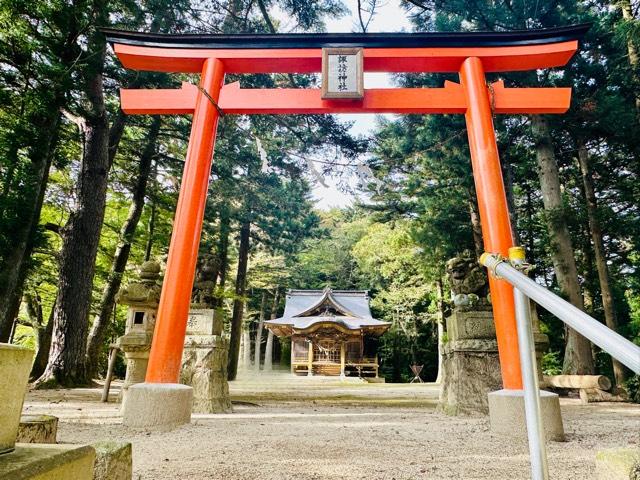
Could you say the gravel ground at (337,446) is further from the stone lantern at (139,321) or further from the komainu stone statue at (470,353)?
the stone lantern at (139,321)

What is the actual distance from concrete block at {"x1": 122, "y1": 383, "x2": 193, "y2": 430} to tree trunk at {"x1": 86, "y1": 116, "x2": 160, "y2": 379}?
17.6ft

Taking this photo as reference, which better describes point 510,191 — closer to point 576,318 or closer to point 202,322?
point 202,322

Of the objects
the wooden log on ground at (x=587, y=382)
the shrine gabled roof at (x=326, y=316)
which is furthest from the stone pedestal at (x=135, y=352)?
the shrine gabled roof at (x=326, y=316)

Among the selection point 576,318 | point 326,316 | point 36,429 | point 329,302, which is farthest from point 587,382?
point 329,302

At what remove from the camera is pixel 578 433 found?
3.51m

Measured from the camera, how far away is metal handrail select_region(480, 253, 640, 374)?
75 centimetres

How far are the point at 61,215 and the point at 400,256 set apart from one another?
1299 cm

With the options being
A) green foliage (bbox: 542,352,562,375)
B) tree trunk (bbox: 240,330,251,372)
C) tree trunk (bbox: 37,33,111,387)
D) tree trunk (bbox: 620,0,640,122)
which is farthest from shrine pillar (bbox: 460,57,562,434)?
tree trunk (bbox: 240,330,251,372)

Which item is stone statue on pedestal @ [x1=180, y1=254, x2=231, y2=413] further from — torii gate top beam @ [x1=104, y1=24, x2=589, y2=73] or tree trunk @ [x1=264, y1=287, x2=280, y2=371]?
tree trunk @ [x1=264, y1=287, x2=280, y2=371]

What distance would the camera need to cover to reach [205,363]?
4793 mm

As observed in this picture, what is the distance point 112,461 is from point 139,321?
13.3ft

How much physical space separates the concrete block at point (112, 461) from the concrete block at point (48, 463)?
0.36 m

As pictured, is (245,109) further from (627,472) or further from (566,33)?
(627,472)

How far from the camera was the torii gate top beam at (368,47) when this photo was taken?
4539 millimetres
